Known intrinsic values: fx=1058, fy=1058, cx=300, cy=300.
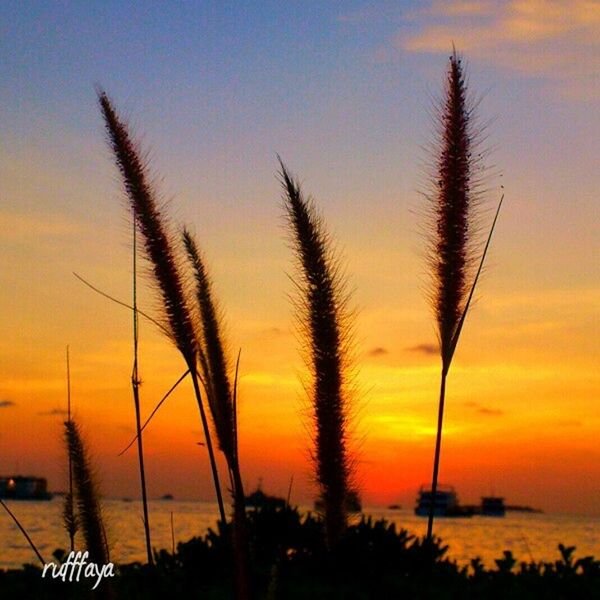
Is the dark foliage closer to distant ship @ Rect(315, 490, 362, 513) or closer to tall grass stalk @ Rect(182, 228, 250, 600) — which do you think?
distant ship @ Rect(315, 490, 362, 513)

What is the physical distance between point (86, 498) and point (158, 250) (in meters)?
1.65

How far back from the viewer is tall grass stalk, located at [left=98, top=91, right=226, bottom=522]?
17.4ft

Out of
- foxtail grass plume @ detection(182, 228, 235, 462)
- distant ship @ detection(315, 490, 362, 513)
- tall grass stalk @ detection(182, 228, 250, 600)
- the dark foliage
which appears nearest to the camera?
tall grass stalk @ detection(182, 228, 250, 600)

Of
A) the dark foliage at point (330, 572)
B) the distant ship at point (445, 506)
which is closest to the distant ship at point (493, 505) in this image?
the distant ship at point (445, 506)

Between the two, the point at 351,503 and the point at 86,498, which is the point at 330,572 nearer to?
the point at 351,503

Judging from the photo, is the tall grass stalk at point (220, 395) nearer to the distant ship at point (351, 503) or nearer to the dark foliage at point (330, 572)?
the distant ship at point (351, 503)

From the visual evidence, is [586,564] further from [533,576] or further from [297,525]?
[297,525]

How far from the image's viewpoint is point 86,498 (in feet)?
13.9

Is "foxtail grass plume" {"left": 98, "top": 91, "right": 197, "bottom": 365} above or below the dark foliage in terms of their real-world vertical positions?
above

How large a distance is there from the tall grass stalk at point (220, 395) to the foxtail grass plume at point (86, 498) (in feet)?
1.82

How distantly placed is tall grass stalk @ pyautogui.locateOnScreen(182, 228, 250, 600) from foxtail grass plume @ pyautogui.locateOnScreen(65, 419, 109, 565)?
0.56m

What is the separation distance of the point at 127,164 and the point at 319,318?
1914 millimetres

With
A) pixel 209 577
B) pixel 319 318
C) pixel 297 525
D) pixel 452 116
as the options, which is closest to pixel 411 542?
pixel 297 525

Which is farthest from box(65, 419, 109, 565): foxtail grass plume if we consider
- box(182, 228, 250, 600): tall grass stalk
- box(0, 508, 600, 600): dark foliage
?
box(0, 508, 600, 600): dark foliage
